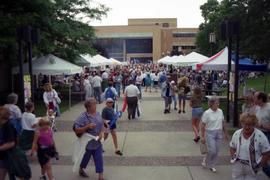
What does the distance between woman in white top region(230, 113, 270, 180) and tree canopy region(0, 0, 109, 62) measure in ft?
→ 39.8

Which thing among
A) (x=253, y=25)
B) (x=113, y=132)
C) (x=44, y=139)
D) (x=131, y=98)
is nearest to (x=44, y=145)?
(x=44, y=139)

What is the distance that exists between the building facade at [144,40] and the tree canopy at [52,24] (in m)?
91.9

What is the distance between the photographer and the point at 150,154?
33.1 ft

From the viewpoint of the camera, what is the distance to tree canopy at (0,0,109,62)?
16625 millimetres

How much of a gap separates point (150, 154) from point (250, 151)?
4876 millimetres

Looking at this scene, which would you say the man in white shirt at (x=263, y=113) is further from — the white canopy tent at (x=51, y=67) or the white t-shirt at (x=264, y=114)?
the white canopy tent at (x=51, y=67)

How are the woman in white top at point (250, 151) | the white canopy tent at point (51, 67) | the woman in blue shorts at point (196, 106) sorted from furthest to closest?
the white canopy tent at point (51, 67), the woman in blue shorts at point (196, 106), the woman in white top at point (250, 151)

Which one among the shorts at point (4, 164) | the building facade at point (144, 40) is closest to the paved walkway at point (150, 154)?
the shorts at point (4, 164)

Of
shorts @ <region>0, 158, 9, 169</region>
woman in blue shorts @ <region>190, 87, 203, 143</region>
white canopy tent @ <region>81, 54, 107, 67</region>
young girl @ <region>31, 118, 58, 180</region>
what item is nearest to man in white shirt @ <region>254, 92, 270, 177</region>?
woman in blue shorts @ <region>190, 87, 203, 143</region>

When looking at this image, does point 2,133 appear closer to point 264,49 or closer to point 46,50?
point 264,49

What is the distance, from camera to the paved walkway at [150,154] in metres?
8.30

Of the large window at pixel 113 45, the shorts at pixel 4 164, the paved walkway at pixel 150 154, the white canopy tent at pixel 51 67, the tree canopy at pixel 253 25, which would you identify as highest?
the large window at pixel 113 45

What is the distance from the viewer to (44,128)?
7605 millimetres

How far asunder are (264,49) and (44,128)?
1088 cm
